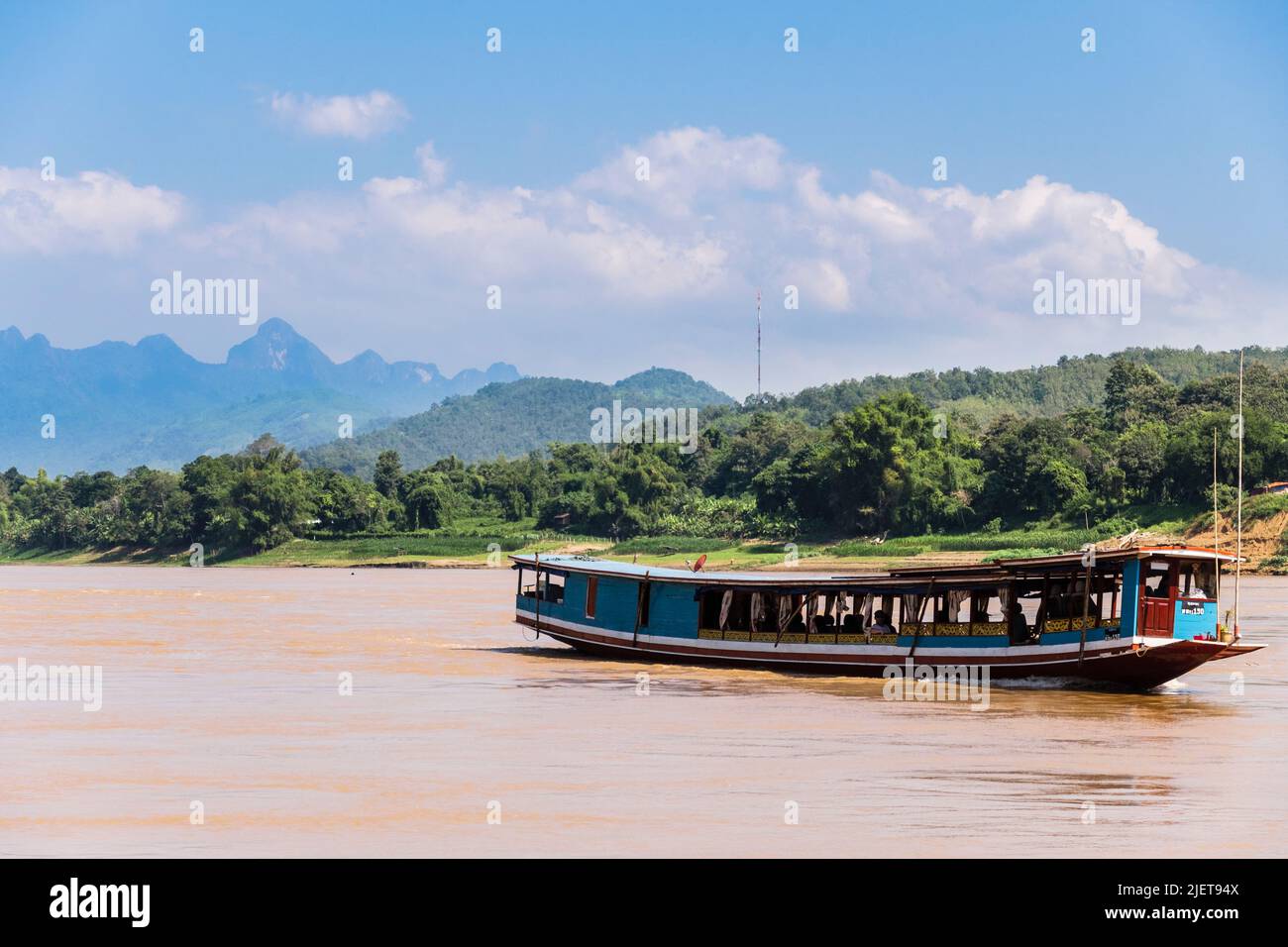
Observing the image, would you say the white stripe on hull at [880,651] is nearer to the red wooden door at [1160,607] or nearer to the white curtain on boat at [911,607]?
the red wooden door at [1160,607]

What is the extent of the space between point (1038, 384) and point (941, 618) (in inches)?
6295

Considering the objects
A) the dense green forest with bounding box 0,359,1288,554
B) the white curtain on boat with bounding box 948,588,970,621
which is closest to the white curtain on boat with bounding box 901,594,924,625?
the white curtain on boat with bounding box 948,588,970,621

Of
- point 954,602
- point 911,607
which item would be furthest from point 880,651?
point 954,602

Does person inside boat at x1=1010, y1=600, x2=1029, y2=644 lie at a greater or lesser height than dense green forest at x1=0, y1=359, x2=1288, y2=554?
lesser

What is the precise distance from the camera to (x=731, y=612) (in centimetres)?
3103

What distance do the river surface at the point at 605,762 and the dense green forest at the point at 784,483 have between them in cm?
4808

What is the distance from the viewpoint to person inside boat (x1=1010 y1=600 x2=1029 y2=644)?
90.3 feet

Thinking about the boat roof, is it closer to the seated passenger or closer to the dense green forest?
the seated passenger

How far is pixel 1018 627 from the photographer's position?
2759cm

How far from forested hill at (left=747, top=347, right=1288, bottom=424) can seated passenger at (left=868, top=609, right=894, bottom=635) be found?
137 metres

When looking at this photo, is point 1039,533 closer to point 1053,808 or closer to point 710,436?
point 710,436

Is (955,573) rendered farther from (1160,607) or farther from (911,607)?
(1160,607)
